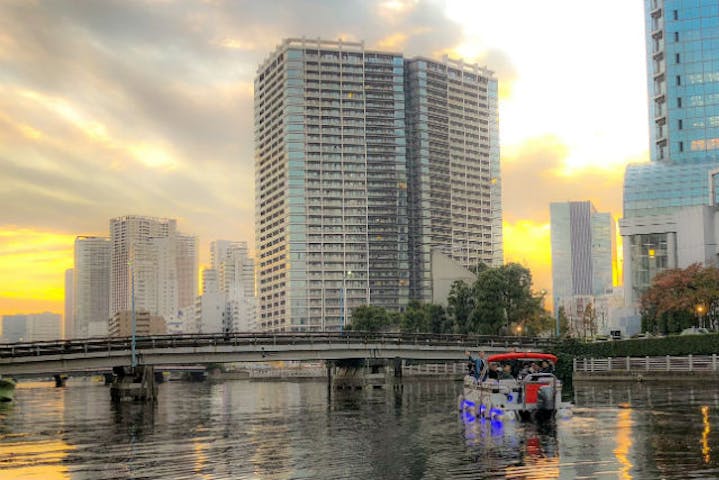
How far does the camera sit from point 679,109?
532ft

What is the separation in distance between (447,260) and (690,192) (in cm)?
4935

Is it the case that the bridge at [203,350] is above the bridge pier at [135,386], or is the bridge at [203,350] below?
above

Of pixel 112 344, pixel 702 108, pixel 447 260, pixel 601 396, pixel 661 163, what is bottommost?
pixel 601 396

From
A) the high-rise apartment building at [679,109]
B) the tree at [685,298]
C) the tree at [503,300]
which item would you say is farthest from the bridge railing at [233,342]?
the high-rise apartment building at [679,109]

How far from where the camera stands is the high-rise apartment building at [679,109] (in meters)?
145

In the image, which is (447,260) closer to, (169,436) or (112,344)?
(112,344)

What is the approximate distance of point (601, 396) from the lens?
7006 centimetres

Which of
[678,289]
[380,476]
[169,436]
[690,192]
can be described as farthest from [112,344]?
[690,192]

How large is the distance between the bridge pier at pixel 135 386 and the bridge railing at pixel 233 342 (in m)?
2.94

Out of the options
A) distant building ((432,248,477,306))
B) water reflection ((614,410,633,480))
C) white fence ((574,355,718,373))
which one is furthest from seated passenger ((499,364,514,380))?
distant building ((432,248,477,306))

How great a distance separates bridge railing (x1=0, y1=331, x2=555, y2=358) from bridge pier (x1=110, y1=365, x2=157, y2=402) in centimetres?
294

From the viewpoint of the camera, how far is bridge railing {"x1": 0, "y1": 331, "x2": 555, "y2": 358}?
75250 millimetres

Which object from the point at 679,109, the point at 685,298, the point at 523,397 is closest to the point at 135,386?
the point at 523,397

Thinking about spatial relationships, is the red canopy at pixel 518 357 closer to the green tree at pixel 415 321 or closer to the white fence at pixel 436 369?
the white fence at pixel 436 369
